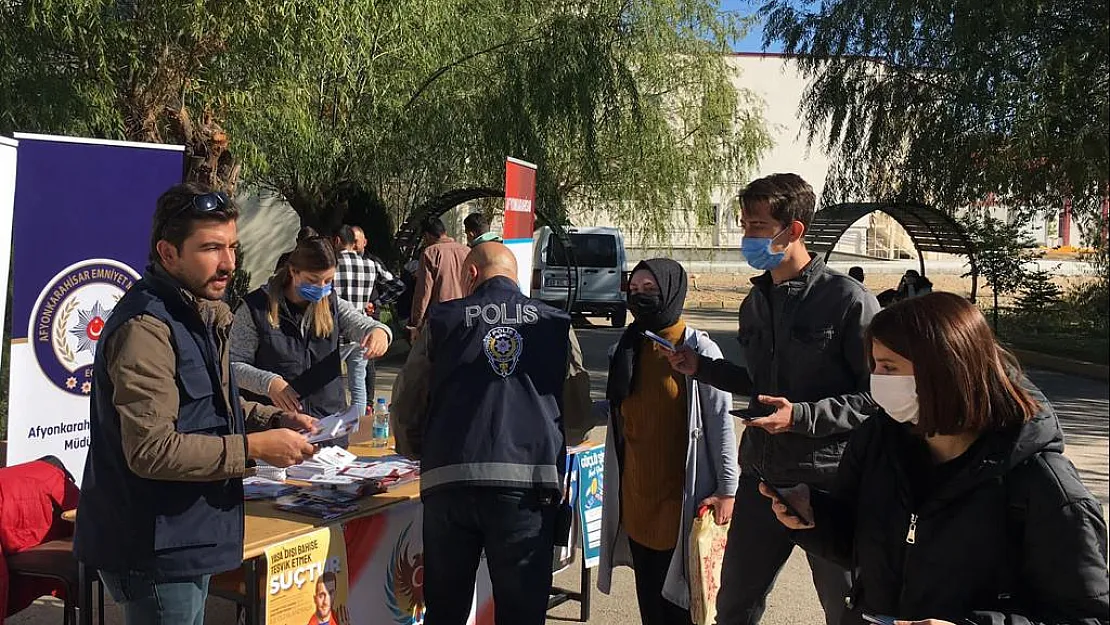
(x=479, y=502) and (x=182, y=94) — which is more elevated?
(x=182, y=94)

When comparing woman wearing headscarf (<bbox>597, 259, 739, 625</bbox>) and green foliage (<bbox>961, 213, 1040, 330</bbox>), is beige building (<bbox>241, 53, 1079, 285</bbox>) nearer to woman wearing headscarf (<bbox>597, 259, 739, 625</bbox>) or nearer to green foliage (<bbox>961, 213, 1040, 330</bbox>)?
green foliage (<bbox>961, 213, 1040, 330</bbox>)

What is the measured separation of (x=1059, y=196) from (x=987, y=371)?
1640 cm

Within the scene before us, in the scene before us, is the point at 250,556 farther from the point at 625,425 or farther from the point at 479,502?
the point at 625,425

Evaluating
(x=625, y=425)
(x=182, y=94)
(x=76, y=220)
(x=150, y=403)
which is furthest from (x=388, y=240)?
(x=150, y=403)

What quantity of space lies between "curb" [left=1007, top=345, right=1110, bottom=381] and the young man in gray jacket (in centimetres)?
1314

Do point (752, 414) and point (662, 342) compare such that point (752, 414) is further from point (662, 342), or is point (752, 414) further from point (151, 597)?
point (151, 597)

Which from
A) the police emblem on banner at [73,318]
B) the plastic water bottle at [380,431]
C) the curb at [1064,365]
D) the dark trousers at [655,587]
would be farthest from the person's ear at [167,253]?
the curb at [1064,365]

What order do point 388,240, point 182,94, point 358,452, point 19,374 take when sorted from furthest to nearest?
point 388,240 → point 182,94 → point 358,452 → point 19,374

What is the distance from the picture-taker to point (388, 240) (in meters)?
15.8

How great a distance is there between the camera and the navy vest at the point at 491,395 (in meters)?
3.31

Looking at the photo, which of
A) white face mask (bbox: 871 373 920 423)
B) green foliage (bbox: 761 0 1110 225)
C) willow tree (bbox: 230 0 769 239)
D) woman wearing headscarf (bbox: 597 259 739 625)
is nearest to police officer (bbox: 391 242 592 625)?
woman wearing headscarf (bbox: 597 259 739 625)

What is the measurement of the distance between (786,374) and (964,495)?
1326 millimetres

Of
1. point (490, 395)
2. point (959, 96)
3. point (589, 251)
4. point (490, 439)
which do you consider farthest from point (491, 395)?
point (589, 251)

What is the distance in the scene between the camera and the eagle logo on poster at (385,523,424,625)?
4.18m
